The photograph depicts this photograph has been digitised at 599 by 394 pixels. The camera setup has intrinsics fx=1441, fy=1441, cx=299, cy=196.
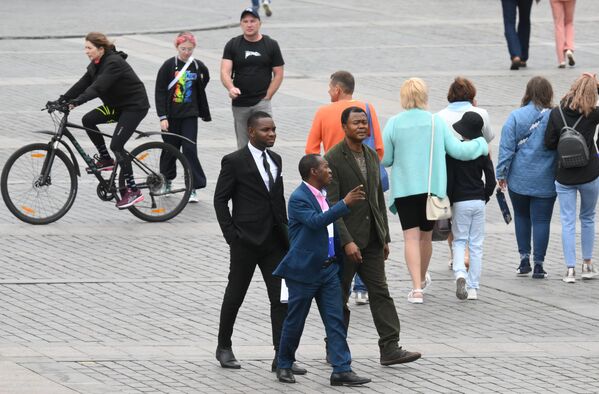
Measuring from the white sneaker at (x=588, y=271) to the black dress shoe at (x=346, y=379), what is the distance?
3.58 metres

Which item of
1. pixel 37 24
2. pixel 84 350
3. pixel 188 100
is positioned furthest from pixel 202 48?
pixel 84 350

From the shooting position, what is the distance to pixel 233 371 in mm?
9172

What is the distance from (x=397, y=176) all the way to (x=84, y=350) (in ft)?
9.08

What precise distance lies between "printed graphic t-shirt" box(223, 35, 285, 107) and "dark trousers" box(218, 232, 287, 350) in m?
5.54

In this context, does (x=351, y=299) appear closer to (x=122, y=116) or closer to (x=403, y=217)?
(x=403, y=217)

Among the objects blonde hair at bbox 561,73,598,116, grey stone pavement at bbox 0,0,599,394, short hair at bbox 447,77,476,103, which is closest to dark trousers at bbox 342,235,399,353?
grey stone pavement at bbox 0,0,599,394

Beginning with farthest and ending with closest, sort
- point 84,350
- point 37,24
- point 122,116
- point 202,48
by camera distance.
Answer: point 37,24, point 202,48, point 122,116, point 84,350

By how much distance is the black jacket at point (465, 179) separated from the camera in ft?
36.1

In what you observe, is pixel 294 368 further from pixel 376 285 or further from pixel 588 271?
pixel 588 271

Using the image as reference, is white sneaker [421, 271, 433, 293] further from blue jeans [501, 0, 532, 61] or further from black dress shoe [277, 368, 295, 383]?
blue jeans [501, 0, 532, 61]

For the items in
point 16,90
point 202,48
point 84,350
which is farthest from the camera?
point 202,48

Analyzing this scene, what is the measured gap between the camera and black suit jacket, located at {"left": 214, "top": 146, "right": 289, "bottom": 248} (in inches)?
356

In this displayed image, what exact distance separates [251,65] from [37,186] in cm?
264

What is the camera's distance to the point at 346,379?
8.81 m
